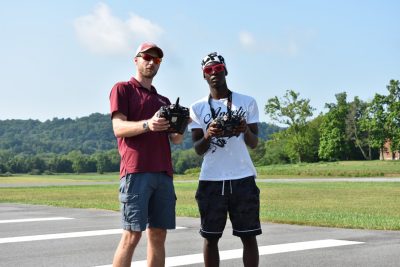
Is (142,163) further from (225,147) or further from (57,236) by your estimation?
(57,236)

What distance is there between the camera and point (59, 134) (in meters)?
171

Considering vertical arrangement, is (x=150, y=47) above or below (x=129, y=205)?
above

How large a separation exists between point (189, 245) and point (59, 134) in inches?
6610

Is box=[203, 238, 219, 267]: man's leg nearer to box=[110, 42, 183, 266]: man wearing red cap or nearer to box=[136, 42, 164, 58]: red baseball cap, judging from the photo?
box=[110, 42, 183, 266]: man wearing red cap

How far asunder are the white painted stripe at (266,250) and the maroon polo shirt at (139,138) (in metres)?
2.32

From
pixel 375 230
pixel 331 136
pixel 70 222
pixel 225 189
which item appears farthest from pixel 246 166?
pixel 331 136

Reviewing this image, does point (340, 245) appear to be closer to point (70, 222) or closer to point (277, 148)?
point (70, 222)

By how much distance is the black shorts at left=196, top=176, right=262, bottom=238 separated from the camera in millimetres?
4703

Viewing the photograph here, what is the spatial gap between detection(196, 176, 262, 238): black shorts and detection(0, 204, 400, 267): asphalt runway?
1694 mm

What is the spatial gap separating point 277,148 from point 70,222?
92.5m

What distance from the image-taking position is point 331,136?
8769 centimetres

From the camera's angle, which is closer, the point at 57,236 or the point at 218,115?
the point at 218,115

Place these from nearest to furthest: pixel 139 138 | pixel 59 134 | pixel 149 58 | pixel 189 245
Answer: pixel 139 138, pixel 149 58, pixel 189 245, pixel 59 134

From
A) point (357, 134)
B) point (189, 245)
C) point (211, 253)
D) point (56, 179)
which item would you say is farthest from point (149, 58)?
point (357, 134)
